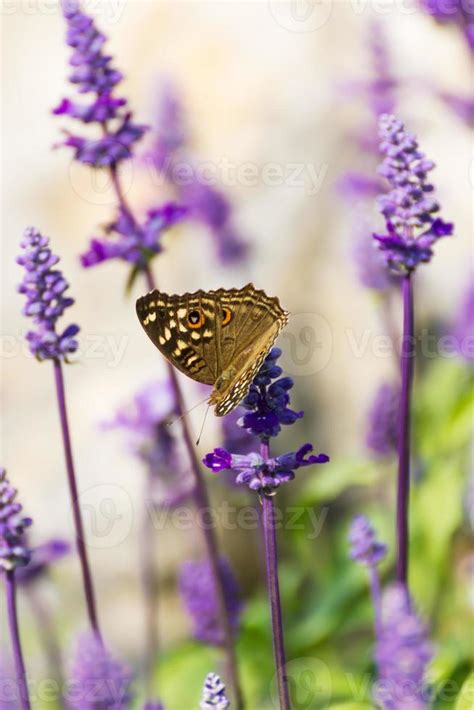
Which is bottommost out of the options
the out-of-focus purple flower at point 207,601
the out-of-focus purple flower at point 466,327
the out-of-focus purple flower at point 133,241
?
the out-of-focus purple flower at point 207,601

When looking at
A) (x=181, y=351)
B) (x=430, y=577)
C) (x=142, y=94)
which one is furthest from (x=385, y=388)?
(x=142, y=94)

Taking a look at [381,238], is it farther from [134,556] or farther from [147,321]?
[134,556]

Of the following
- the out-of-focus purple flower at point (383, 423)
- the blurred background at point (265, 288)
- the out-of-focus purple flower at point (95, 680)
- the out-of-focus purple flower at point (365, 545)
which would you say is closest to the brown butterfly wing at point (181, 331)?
the out-of-focus purple flower at point (365, 545)

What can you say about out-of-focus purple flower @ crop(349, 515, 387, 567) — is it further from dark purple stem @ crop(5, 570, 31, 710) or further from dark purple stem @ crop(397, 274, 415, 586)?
dark purple stem @ crop(5, 570, 31, 710)

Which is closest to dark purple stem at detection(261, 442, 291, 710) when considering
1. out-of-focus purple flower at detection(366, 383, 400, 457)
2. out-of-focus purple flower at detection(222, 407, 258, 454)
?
out-of-focus purple flower at detection(222, 407, 258, 454)

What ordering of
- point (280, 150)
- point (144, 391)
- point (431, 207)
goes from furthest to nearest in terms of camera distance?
point (280, 150) < point (144, 391) < point (431, 207)

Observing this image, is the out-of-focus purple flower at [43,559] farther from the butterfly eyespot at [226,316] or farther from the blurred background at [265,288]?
the butterfly eyespot at [226,316]

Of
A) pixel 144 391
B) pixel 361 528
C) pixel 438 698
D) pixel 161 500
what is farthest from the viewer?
pixel 161 500
